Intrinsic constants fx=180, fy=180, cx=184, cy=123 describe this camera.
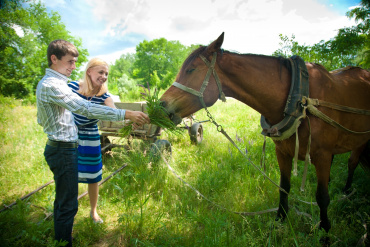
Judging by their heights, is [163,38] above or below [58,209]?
above

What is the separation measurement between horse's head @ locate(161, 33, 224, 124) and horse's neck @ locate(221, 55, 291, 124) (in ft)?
0.60

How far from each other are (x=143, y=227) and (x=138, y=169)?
1.67 m

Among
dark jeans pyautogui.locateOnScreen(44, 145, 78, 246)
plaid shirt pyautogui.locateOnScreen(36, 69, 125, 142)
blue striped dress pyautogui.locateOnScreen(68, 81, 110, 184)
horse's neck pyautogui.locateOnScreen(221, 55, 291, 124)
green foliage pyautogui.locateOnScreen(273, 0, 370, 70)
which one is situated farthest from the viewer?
green foliage pyautogui.locateOnScreen(273, 0, 370, 70)

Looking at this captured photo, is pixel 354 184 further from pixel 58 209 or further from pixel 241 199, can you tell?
pixel 58 209

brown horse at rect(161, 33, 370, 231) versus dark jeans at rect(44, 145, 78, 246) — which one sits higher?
→ brown horse at rect(161, 33, 370, 231)

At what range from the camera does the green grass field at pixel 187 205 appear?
2.33 m

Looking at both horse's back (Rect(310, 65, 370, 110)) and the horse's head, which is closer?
the horse's head

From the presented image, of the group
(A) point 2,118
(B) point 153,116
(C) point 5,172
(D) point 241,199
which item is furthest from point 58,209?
(A) point 2,118

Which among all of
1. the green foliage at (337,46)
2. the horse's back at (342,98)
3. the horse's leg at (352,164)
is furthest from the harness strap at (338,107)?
the green foliage at (337,46)

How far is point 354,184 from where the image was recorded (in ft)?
11.8

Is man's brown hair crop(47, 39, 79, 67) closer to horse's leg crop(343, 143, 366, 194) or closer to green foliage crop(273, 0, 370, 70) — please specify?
horse's leg crop(343, 143, 366, 194)

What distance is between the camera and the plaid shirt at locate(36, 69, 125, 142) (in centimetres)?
178

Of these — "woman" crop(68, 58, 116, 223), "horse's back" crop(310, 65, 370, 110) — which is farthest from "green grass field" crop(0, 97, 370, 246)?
"horse's back" crop(310, 65, 370, 110)

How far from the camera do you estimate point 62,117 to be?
1950 millimetres
